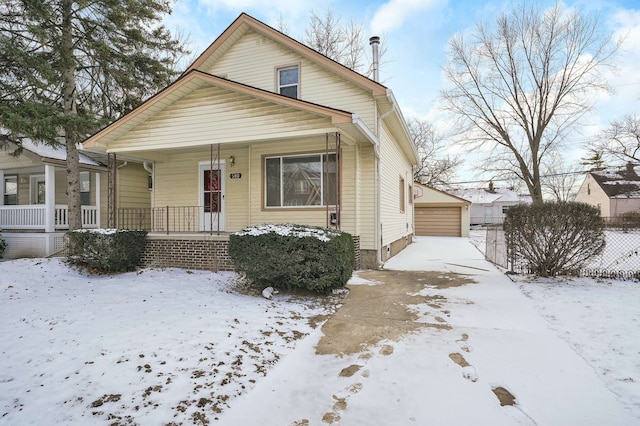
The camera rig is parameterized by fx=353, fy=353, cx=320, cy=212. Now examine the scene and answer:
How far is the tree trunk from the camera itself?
34.4ft

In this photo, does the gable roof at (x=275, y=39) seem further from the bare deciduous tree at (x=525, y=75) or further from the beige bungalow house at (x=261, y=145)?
the bare deciduous tree at (x=525, y=75)

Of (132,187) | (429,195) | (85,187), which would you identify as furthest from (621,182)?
(85,187)

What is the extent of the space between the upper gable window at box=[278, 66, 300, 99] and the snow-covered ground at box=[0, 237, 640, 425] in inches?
252

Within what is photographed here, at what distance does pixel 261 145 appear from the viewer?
31.4 ft

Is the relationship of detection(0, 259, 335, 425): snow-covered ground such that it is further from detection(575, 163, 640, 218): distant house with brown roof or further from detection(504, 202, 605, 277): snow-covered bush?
detection(575, 163, 640, 218): distant house with brown roof

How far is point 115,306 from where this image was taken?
525cm

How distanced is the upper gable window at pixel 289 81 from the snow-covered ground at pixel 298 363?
21.0 ft

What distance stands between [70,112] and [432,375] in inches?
503

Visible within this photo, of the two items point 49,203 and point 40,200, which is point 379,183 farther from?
point 40,200

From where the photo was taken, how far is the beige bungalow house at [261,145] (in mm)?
8109

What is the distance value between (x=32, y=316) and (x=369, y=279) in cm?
572

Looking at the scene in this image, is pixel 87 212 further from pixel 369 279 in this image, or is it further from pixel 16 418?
pixel 16 418

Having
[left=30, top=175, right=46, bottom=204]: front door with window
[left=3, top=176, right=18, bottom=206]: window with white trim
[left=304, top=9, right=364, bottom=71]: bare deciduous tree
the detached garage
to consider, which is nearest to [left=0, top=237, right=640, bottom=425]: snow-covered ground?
[left=30, top=175, right=46, bottom=204]: front door with window

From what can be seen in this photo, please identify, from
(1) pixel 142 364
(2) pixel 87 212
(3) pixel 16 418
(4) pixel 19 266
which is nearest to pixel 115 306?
(1) pixel 142 364
